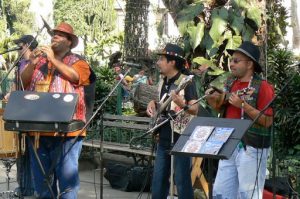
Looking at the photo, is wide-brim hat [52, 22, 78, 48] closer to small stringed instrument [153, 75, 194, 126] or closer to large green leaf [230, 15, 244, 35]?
small stringed instrument [153, 75, 194, 126]

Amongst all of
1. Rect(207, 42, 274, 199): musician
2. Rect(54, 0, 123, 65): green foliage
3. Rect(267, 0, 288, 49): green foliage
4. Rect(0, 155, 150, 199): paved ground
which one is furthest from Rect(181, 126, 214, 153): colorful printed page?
Rect(54, 0, 123, 65): green foliage

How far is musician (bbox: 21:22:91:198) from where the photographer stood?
568cm

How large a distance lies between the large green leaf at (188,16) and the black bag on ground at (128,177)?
2109 millimetres

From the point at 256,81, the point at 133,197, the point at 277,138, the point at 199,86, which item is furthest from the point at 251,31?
the point at 256,81

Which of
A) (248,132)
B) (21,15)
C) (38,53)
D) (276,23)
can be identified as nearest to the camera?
(248,132)

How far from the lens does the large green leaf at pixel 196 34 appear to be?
8891mm

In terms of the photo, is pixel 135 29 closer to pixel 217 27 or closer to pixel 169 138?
pixel 217 27

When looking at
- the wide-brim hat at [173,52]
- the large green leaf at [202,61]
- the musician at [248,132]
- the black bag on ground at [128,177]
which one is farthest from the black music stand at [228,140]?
the large green leaf at [202,61]

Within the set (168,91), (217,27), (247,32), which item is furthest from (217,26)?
(168,91)

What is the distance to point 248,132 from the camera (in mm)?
5281

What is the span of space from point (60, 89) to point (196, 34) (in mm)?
3584

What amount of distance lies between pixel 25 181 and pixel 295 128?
3496 mm

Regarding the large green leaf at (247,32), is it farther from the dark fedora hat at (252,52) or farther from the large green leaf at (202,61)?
the dark fedora hat at (252,52)

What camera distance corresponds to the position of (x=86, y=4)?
143ft
